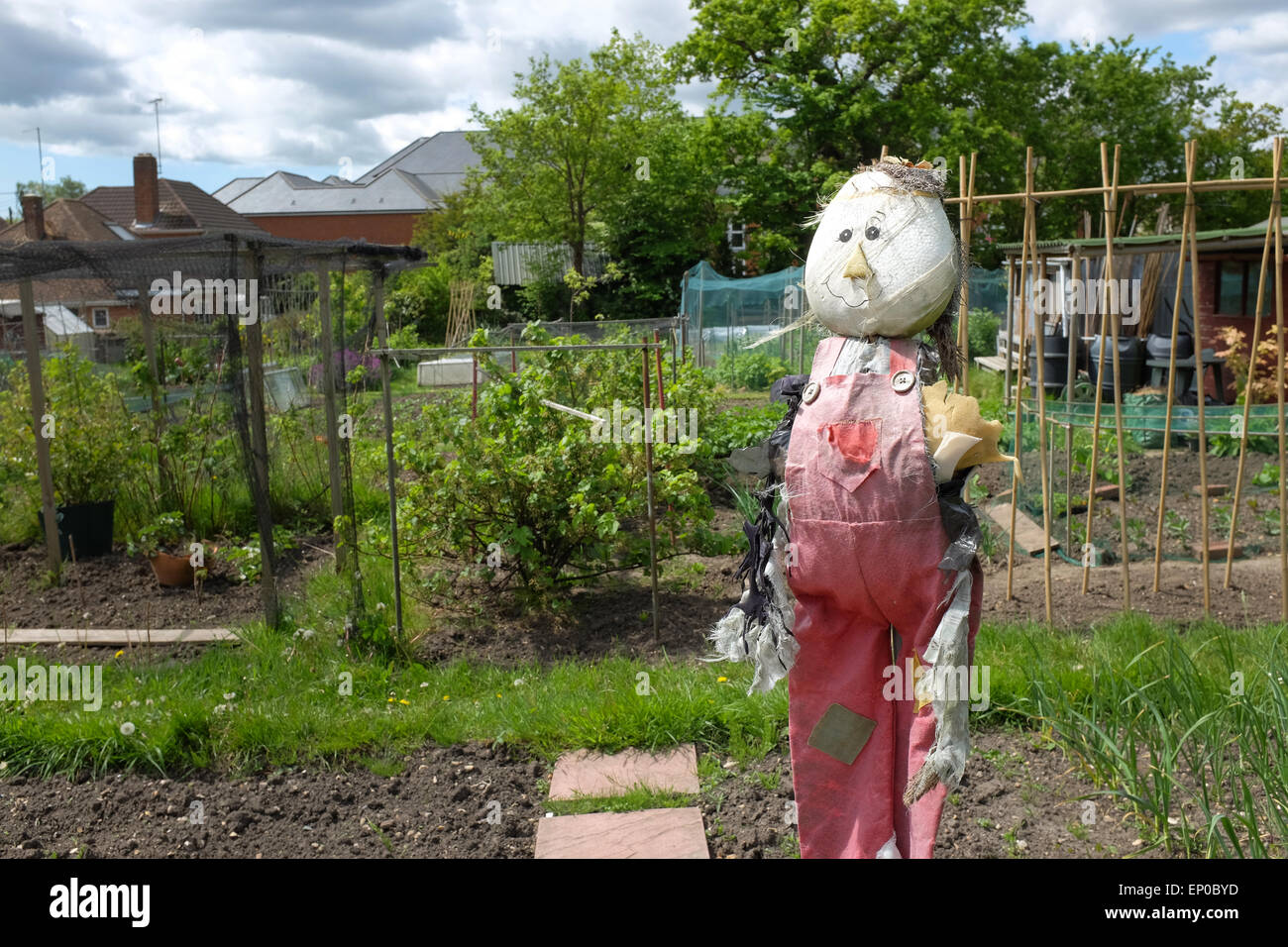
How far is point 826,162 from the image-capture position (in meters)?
25.6

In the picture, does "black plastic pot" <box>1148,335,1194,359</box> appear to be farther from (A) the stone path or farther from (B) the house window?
(A) the stone path

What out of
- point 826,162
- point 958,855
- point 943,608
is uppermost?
point 826,162

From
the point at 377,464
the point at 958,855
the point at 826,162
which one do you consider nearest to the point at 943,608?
the point at 958,855

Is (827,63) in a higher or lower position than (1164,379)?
higher

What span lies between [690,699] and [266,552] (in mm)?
2622

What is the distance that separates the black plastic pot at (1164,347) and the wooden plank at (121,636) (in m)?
11.3

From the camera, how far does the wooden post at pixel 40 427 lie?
706 cm

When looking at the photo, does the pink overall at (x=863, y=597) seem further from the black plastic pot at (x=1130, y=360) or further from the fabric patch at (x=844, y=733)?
the black plastic pot at (x=1130, y=360)

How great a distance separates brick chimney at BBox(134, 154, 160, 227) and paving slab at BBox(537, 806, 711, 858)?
1508 inches

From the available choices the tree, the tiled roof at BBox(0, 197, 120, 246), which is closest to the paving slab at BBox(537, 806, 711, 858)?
the tree

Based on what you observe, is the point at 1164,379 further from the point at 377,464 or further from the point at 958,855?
the point at 958,855

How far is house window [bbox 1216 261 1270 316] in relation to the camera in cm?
1341

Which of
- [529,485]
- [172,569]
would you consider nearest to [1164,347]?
[529,485]
